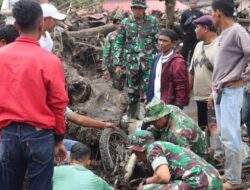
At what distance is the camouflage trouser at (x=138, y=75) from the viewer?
8.03 meters

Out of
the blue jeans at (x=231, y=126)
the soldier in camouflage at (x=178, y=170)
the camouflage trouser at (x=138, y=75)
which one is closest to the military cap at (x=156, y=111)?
the soldier in camouflage at (x=178, y=170)

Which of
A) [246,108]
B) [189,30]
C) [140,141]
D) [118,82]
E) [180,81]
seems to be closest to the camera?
[140,141]

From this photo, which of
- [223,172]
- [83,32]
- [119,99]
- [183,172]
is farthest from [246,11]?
[183,172]

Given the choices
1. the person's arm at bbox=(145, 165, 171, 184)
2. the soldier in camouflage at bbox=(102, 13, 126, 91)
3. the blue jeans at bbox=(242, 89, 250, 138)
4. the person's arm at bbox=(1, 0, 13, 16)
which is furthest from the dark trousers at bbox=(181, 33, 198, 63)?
the person's arm at bbox=(145, 165, 171, 184)

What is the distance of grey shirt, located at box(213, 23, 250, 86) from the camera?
A: 5199 millimetres

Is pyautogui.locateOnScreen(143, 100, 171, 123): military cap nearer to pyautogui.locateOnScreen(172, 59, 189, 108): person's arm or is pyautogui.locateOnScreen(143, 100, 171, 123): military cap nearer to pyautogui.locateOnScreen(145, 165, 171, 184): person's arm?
pyautogui.locateOnScreen(145, 165, 171, 184): person's arm

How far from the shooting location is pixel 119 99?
301 inches

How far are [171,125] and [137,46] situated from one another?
2.79 meters

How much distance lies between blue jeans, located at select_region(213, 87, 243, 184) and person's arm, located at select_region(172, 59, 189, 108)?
900mm

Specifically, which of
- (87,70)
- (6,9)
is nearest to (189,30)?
(87,70)

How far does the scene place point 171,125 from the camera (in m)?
5.44

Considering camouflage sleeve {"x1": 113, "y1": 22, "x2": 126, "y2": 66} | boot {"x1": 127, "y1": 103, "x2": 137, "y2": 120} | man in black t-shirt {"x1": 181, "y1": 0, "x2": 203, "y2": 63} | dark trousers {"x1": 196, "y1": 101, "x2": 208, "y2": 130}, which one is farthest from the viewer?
man in black t-shirt {"x1": 181, "y1": 0, "x2": 203, "y2": 63}

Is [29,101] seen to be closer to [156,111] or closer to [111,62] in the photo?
[156,111]

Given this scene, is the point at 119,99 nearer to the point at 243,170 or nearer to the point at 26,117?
the point at 243,170
